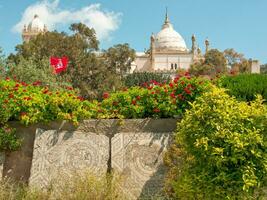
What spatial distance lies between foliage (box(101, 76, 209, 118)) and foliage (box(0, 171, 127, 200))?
1.44m

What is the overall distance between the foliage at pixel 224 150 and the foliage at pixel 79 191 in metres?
0.86

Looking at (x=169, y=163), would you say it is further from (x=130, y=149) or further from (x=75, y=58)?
(x=75, y=58)

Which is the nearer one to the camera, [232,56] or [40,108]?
[40,108]

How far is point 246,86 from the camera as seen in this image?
288 inches

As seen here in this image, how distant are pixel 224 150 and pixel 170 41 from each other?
78.5 metres

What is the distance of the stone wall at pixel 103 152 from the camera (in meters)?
6.40

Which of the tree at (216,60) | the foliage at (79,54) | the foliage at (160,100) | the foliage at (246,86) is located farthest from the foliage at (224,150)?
the tree at (216,60)

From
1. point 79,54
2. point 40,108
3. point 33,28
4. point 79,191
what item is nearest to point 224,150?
point 79,191

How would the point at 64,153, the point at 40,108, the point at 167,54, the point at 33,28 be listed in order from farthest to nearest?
the point at 33,28 < the point at 167,54 < the point at 40,108 < the point at 64,153

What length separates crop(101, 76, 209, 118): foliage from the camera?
6977 millimetres

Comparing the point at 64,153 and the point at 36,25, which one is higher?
the point at 36,25

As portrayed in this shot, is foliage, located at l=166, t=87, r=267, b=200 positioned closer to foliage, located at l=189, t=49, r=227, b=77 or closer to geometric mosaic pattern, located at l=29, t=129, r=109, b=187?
geometric mosaic pattern, located at l=29, t=129, r=109, b=187

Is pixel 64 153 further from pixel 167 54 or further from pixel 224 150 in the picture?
pixel 167 54

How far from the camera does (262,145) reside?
477cm
